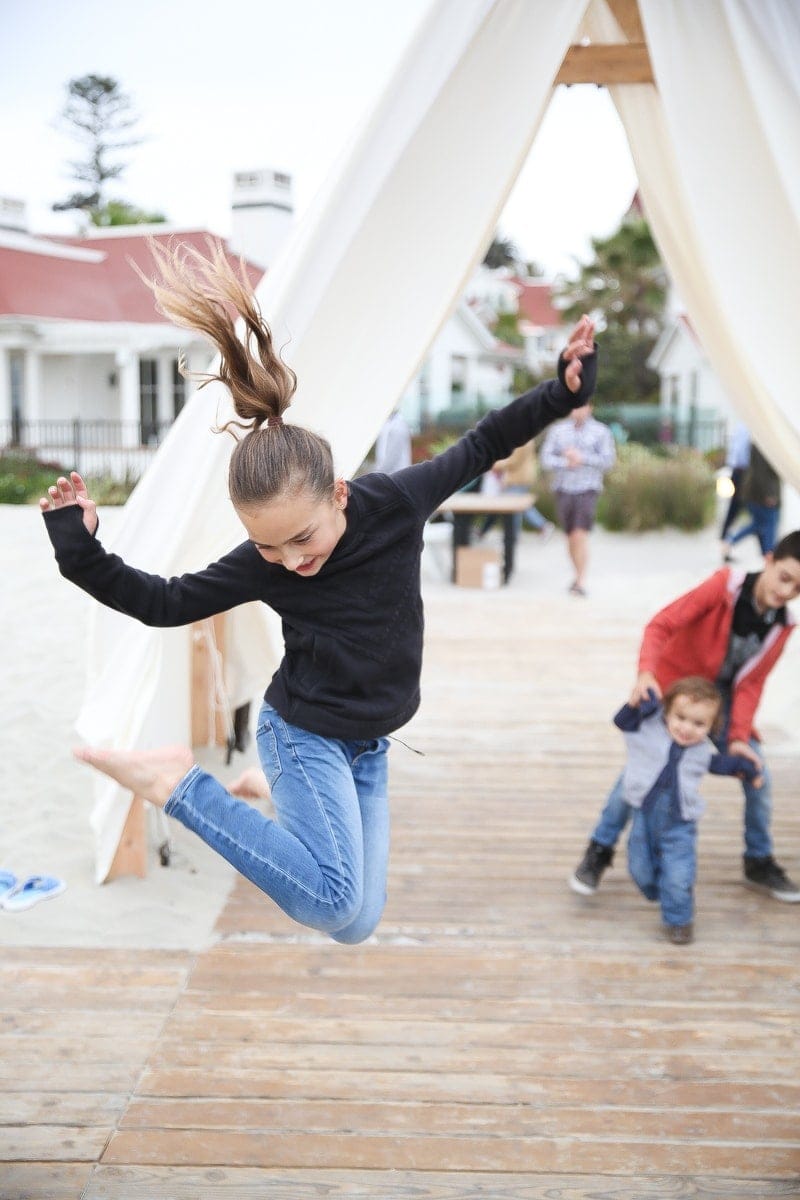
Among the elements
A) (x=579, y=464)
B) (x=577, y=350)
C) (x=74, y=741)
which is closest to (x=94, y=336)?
(x=579, y=464)

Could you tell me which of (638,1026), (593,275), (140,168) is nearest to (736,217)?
(638,1026)

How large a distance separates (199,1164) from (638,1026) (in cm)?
133

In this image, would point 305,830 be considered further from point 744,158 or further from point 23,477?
point 23,477

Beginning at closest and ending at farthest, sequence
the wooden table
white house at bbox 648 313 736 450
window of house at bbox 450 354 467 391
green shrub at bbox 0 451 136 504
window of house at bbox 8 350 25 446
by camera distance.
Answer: the wooden table, green shrub at bbox 0 451 136 504, window of house at bbox 8 350 25 446, white house at bbox 648 313 736 450, window of house at bbox 450 354 467 391

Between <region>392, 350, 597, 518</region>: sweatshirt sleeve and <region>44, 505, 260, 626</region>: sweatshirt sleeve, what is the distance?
0.47 meters

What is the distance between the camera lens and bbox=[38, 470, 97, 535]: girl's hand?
229 cm

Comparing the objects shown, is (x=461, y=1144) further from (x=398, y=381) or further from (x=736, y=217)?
(x=736, y=217)

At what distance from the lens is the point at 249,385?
7.82 feet

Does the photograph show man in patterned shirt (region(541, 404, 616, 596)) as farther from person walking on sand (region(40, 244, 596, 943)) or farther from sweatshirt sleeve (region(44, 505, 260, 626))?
sweatshirt sleeve (region(44, 505, 260, 626))

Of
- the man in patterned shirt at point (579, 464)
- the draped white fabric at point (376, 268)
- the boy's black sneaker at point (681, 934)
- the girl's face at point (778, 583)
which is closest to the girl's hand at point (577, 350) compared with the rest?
the draped white fabric at point (376, 268)

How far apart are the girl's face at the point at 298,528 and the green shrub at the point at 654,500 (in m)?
12.7

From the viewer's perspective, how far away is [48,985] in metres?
3.43

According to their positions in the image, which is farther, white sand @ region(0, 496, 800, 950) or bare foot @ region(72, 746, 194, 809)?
white sand @ region(0, 496, 800, 950)

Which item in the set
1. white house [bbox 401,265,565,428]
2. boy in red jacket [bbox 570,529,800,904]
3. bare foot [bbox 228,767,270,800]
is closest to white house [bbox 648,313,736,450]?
white house [bbox 401,265,565,428]
